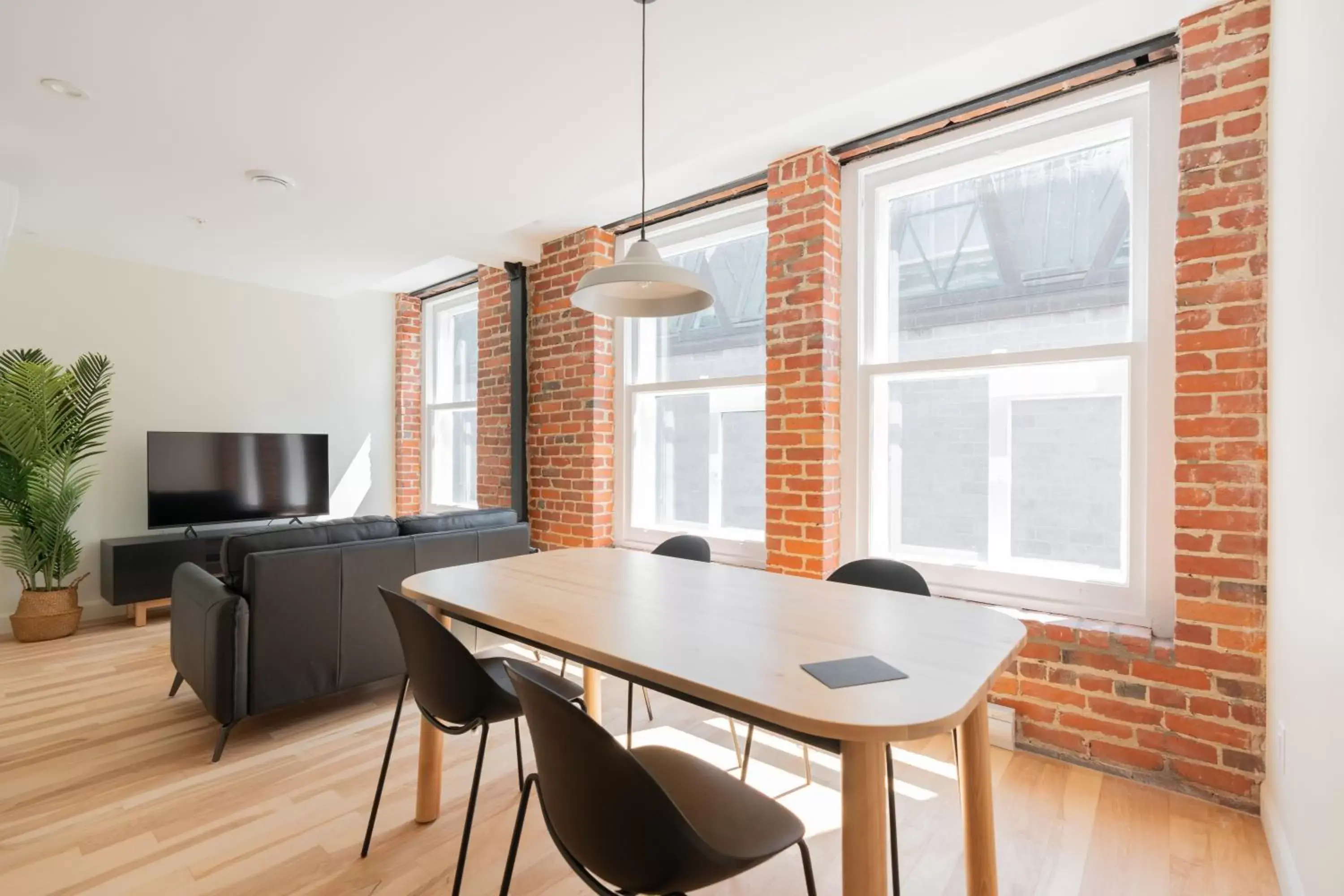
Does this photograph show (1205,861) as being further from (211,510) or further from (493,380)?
(211,510)

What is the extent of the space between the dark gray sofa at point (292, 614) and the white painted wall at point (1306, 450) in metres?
3.14

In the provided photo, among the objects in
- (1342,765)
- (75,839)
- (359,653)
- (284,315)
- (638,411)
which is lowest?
(75,839)

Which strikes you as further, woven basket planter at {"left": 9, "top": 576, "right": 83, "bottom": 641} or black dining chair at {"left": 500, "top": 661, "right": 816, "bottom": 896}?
woven basket planter at {"left": 9, "top": 576, "right": 83, "bottom": 641}

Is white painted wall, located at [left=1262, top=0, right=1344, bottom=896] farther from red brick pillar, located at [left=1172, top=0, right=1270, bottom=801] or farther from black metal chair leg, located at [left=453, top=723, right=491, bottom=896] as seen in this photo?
black metal chair leg, located at [left=453, top=723, right=491, bottom=896]

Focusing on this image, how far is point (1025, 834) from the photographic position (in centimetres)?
199

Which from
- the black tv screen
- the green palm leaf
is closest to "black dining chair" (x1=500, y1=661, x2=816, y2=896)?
the green palm leaf

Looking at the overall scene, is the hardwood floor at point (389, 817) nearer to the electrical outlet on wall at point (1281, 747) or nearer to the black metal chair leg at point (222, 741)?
the black metal chair leg at point (222, 741)

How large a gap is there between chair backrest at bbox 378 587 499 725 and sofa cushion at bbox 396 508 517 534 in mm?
1526

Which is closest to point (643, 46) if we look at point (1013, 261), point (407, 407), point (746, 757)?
point (1013, 261)

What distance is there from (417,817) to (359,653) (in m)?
1.00

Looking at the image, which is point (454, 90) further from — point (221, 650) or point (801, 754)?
point (801, 754)

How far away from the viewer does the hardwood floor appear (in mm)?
1782

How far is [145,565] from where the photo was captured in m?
4.21

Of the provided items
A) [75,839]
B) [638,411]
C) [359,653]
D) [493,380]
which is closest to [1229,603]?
[638,411]
